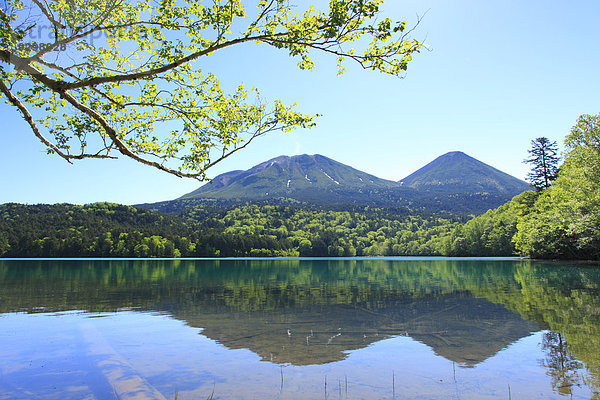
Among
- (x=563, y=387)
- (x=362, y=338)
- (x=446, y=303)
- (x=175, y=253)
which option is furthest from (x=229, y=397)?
(x=175, y=253)

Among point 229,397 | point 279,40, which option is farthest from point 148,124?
point 229,397

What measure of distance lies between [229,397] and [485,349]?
7.70m

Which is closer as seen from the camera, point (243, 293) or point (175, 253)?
point (243, 293)

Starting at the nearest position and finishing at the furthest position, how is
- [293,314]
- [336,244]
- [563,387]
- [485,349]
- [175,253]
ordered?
[563,387] → [485,349] → [293,314] → [175,253] → [336,244]

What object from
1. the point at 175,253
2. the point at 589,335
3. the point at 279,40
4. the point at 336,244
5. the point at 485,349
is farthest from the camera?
the point at 336,244

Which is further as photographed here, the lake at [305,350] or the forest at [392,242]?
the forest at [392,242]

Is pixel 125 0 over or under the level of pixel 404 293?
over

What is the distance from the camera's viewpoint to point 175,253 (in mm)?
145250

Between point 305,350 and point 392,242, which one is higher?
point 305,350

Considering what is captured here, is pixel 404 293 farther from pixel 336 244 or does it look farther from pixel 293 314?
pixel 336 244

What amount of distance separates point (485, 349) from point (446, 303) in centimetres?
984

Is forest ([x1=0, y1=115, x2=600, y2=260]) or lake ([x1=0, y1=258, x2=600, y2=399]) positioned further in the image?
forest ([x1=0, y1=115, x2=600, y2=260])

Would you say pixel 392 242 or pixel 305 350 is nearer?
pixel 305 350

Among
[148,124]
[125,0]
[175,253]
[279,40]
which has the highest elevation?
[125,0]
